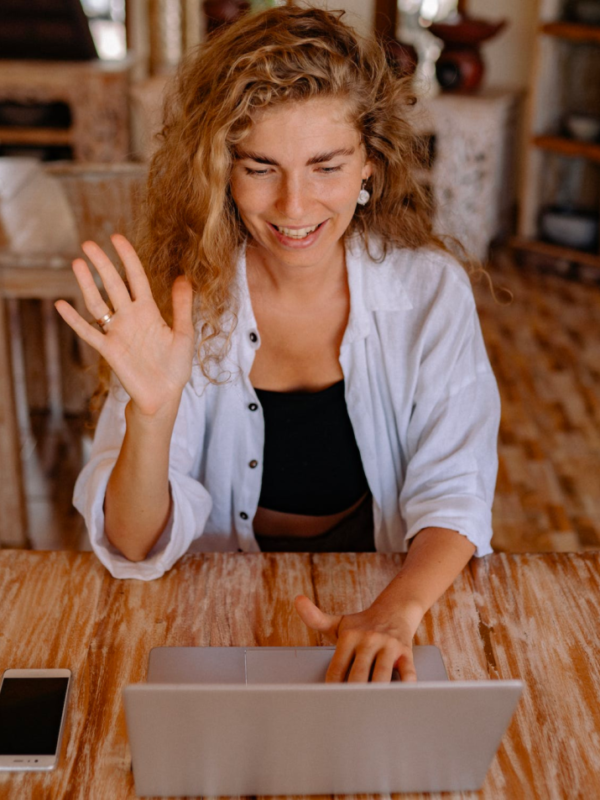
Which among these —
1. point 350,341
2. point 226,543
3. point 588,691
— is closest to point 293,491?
point 226,543

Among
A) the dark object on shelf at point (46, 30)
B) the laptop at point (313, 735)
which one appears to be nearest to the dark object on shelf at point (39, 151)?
the dark object on shelf at point (46, 30)

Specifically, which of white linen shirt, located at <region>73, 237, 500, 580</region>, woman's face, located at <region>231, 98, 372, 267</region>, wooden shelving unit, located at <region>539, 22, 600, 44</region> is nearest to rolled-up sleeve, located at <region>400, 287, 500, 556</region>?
white linen shirt, located at <region>73, 237, 500, 580</region>

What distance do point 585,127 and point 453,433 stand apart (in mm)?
3072

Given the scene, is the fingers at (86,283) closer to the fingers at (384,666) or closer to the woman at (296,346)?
the woman at (296,346)

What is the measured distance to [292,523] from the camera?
152cm

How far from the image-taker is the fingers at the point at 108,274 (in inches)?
39.2

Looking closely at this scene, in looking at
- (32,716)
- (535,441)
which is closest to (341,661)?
(32,716)

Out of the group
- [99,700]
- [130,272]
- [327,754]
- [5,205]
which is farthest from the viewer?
[5,205]

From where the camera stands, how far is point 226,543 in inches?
58.6

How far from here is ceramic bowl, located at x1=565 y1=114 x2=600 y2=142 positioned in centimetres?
393

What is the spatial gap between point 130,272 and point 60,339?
76.4 inches

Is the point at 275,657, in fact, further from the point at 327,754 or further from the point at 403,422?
the point at 403,422

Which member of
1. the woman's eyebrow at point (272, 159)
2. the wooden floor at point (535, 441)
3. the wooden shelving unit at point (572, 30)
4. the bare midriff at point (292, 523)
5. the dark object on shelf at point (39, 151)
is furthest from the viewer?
the dark object on shelf at point (39, 151)

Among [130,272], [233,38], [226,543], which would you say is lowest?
[226,543]
